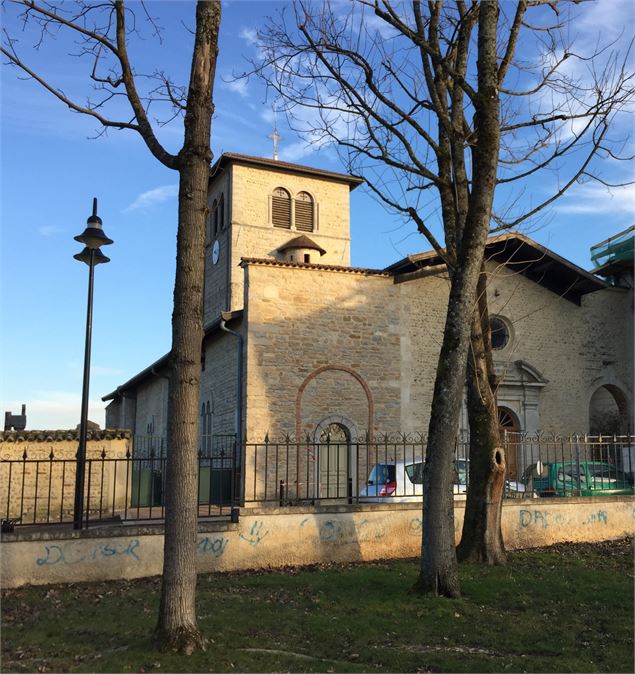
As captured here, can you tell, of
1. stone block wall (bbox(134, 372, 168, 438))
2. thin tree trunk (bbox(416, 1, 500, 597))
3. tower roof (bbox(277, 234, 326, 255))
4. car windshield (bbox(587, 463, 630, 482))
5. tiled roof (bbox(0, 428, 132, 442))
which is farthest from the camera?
tower roof (bbox(277, 234, 326, 255))

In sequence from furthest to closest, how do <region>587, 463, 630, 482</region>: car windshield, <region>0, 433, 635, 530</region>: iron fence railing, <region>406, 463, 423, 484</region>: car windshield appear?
1. <region>587, 463, 630, 482</region>: car windshield
2. <region>406, 463, 423, 484</region>: car windshield
3. <region>0, 433, 635, 530</region>: iron fence railing

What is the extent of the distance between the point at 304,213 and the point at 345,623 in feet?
83.0

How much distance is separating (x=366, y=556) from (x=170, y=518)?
16.7 feet

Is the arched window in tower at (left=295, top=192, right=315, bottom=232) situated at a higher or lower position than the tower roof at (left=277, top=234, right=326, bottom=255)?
higher

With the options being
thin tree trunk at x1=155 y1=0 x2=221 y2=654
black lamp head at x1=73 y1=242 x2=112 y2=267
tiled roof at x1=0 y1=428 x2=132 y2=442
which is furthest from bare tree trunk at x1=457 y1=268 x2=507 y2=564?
tiled roof at x1=0 y1=428 x2=132 y2=442

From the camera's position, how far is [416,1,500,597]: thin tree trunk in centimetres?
759

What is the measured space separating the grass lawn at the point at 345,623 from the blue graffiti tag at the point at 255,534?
20.0 inches

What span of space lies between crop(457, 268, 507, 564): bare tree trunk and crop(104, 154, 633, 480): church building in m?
5.85

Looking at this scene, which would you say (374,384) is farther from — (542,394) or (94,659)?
(94,659)

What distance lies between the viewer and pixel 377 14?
8.97 metres

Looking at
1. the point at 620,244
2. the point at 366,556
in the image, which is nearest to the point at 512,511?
the point at 366,556

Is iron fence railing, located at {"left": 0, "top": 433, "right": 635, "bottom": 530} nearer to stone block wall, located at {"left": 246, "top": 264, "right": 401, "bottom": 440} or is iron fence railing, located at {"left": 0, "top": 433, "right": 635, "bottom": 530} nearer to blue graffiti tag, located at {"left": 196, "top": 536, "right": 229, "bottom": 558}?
stone block wall, located at {"left": 246, "top": 264, "right": 401, "bottom": 440}

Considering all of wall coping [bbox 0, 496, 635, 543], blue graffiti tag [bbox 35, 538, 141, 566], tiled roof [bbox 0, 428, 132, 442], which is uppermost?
tiled roof [bbox 0, 428, 132, 442]

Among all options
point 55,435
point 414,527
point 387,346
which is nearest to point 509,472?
point 414,527
